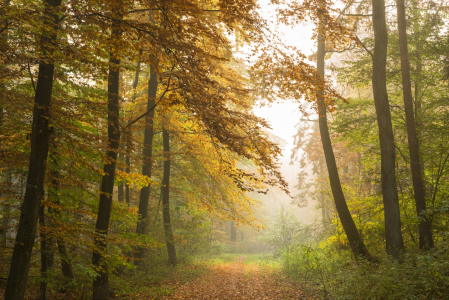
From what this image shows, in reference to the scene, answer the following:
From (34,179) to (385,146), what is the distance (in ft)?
27.1

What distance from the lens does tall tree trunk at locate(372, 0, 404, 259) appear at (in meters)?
6.77

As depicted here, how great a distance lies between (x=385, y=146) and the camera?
7160 millimetres

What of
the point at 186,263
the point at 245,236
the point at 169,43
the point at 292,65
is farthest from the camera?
the point at 245,236

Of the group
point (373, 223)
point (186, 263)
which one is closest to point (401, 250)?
point (373, 223)

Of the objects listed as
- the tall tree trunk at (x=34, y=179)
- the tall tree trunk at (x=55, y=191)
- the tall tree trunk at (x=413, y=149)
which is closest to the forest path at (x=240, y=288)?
the tall tree trunk at (x=55, y=191)

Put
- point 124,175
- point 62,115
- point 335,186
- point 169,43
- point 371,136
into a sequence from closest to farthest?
point 169,43, point 62,115, point 124,175, point 335,186, point 371,136

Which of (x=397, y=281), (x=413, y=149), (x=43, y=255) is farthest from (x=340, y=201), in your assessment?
(x=43, y=255)

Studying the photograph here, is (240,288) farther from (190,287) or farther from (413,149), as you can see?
(413,149)

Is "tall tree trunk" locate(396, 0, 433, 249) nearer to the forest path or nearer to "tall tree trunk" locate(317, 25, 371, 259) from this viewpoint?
"tall tree trunk" locate(317, 25, 371, 259)

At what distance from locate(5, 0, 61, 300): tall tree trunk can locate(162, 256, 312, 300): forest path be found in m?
4.16

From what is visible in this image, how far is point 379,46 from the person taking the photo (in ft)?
24.4

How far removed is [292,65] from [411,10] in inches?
241

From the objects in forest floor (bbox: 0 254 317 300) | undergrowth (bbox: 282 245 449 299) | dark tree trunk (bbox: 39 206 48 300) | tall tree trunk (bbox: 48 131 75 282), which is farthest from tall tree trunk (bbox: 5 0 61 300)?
undergrowth (bbox: 282 245 449 299)

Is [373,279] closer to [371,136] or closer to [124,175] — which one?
[371,136]
